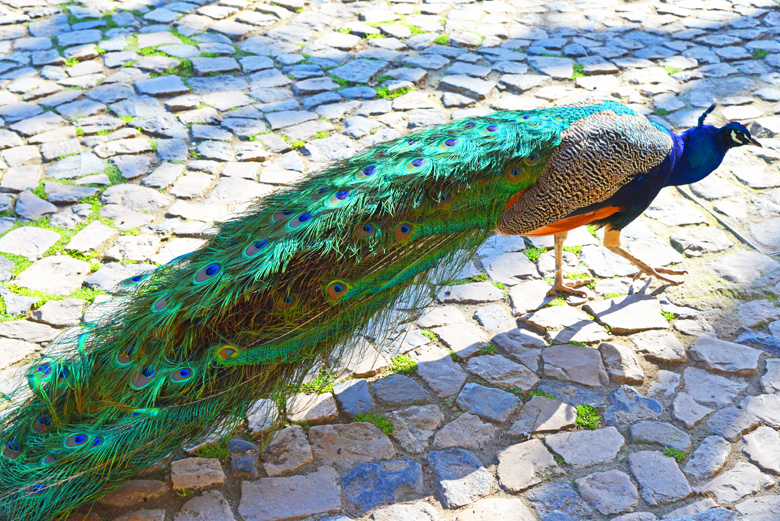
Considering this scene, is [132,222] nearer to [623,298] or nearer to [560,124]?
[560,124]

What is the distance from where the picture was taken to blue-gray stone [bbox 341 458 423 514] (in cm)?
287

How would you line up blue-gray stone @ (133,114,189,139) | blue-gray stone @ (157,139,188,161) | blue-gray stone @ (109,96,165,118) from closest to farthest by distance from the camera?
blue-gray stone @ (157,139,188,161) → blue-gray stone @ (133,114,189,139) → blue-gray stone @ (109,96,165,118)

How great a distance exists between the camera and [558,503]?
2.85m

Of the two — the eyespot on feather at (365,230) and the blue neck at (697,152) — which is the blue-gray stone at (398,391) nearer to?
the eyespot on feather at (365,230)

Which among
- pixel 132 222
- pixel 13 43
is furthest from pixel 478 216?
pixel 13 43

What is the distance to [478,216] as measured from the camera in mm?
3203

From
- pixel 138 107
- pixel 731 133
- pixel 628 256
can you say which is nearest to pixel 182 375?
pixel 628 256

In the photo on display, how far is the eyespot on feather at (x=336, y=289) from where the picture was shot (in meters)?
2.85

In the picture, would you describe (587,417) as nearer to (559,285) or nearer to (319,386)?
(559,285)

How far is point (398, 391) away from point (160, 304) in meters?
1.22

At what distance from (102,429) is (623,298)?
2832mm

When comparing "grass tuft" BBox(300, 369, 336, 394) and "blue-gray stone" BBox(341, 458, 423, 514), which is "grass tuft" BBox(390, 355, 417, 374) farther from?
"blue-gray stone" BBox(341, 458, 423, 514)

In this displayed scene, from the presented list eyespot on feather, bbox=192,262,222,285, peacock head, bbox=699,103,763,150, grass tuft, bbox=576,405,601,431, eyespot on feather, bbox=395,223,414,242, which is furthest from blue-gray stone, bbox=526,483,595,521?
peacock head, bbox=699,103,763,150

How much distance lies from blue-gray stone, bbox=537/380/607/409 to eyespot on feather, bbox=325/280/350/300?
1.18m
